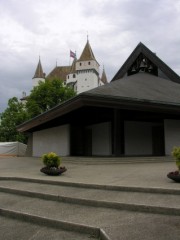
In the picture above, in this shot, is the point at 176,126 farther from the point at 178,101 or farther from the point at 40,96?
A: the point at 40,96

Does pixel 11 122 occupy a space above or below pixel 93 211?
above

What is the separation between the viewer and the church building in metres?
14.0

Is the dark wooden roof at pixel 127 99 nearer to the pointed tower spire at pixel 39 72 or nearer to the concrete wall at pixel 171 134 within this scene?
the concrete wall at pixel 171 134

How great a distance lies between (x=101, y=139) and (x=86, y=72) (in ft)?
214

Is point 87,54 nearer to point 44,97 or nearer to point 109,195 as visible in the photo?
point 44,97

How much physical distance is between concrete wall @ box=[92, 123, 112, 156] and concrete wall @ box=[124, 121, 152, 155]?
3.44 feet

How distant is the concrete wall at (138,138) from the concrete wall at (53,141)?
11.6 ft

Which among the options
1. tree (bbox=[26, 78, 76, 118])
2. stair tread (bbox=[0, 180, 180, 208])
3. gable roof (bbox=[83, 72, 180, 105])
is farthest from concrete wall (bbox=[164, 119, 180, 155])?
tree (bbox=[26, 78, 76, 118])

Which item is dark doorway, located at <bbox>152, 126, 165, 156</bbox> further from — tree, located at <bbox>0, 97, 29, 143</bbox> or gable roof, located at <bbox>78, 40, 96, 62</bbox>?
gable roof, located at <bbox>78, 40, 96, 62</bbox>

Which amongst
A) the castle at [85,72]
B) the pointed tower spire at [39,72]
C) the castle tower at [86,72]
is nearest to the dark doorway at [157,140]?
the castle at [85,72]

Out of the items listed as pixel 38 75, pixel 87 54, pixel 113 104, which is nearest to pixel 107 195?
pixel 113 104

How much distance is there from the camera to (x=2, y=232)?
521 centimetres

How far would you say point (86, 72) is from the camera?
8300cm

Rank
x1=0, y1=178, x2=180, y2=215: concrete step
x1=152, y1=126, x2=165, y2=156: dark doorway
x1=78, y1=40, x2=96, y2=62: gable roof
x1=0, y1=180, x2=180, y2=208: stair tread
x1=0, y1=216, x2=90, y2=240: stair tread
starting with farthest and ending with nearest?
1. x1=78, y1=40, x2=96, y2=62: gable roof
2. x1=152, y1=126, x2=165, y2=156: dark doorway
3. x1=0, y1=180, x2=180, y2=208: stair tread
4. x1=0, y1=178, x2=180, y2=215: concrete step
5. x1=0, y1=216, x2=90, y2=240: stair tread
